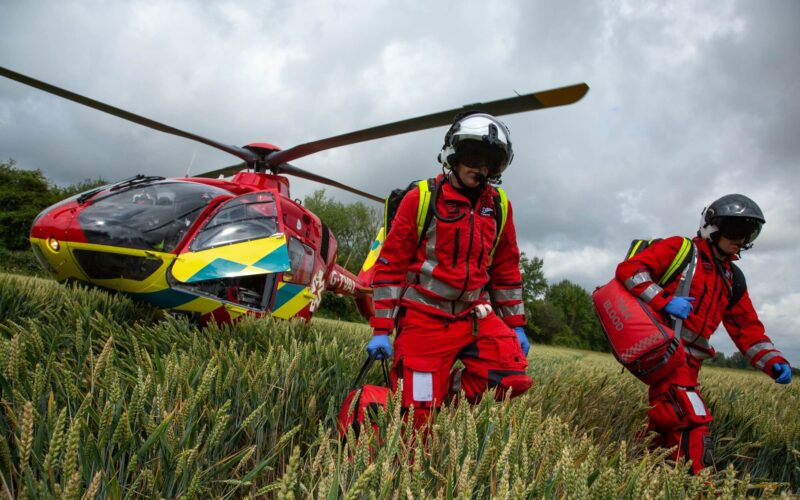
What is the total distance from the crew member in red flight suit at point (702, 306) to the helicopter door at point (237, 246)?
3.35 meters

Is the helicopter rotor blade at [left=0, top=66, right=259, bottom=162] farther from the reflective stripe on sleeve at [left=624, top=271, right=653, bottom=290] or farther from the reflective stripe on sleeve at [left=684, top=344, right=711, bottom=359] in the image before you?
the reflective stripe on sleeve at [left=684, top=344, right=711, bottom=359]

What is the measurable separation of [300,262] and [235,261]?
113 centimetres

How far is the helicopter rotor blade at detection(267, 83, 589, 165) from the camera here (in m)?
4.25

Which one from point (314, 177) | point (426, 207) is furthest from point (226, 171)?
point (426, 207)

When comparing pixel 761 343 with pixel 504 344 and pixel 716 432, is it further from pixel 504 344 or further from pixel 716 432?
pixel 504 344

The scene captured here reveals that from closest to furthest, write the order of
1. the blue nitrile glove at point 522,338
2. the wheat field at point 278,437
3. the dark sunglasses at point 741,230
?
1. the wheat field at point 278,437
2. the blue nitrile glove at point 522,338
3. the dark sunglasses at point 741,230

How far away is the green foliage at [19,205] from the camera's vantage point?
23.3 meters

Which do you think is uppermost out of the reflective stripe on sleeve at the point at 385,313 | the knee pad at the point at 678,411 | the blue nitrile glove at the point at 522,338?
the reflective stripe on sleeve at the point at 385,313

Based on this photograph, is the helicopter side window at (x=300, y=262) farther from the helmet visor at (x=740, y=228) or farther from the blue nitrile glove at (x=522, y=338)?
the helmet visor at (x=740, y=228)

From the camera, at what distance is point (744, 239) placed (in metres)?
3.58

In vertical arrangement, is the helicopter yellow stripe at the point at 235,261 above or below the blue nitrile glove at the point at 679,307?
above

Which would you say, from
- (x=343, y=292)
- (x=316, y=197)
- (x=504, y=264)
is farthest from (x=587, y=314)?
(x=504, y=264)

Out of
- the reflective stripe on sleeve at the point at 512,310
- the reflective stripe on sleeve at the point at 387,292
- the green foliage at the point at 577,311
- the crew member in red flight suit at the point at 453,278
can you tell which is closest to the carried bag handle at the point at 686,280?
the reflective stripe on sleeve at the point at 512,310

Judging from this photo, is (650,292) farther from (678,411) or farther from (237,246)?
(237,246)
